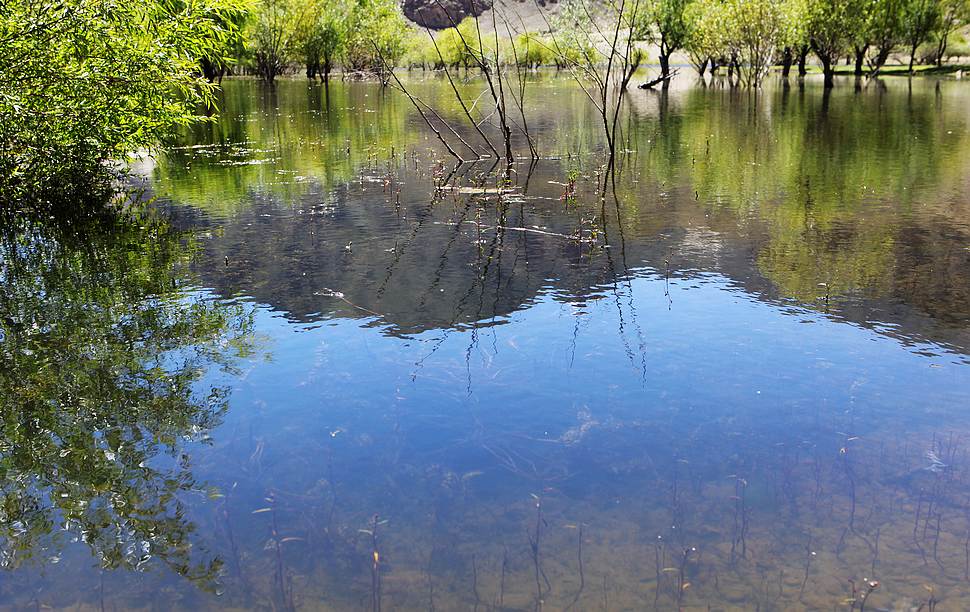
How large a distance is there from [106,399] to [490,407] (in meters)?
4.24

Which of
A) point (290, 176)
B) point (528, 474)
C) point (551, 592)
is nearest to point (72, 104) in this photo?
point (290, 176)

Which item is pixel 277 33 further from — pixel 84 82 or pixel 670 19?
pixel 84 82

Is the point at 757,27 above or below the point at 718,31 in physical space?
below

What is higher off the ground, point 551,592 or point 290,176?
point 290,176

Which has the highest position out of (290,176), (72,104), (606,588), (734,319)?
(72,104)

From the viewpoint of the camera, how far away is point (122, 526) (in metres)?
6.99

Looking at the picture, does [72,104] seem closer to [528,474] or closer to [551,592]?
[528,474]

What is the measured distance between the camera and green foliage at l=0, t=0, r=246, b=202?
1507cm

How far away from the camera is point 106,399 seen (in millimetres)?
→ 9383

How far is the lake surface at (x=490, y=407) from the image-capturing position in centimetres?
644

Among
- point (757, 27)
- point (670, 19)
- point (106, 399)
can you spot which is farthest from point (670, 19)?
point (106, 399)

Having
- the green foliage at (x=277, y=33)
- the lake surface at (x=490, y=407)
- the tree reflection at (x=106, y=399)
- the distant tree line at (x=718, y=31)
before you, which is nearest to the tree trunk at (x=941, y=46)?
the distant tree line at (x=718, y=31)

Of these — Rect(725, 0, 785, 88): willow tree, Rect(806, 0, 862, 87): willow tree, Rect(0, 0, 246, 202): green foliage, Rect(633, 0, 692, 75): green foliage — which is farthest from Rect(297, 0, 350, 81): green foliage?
Rect(0, 0, 246, 202): green foliage

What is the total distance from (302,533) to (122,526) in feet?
4.94
